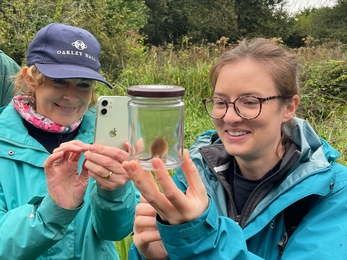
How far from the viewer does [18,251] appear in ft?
4.96

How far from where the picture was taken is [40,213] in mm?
1521

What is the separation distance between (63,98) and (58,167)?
0.40 m

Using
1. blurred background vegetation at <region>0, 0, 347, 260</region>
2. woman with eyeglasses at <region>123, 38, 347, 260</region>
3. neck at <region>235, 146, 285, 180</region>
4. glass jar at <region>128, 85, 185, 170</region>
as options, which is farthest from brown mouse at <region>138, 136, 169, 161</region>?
blurred background vegetation at <region>0, 0, 347, 260</region>

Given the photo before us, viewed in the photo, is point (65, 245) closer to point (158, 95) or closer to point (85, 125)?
point (85, 125)

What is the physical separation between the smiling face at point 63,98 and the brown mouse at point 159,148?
0.75 m

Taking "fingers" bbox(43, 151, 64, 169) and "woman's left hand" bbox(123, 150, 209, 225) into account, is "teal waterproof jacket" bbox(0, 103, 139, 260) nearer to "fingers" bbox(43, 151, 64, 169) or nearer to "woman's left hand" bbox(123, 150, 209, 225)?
"fingers" bbox(43, 151, 64, 169)

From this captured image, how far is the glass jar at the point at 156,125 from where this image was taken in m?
1.10

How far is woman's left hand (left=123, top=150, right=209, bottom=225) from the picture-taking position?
1063mm

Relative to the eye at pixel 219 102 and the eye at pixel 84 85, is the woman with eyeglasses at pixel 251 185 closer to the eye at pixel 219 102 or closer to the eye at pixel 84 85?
the eye at pixel 219 102

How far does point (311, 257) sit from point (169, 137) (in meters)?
0.66

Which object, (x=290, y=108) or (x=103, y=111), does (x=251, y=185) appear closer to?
(x=290, y=108)

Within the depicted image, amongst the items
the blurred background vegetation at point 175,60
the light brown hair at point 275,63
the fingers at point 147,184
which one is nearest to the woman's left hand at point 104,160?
the fingers at point 147,184

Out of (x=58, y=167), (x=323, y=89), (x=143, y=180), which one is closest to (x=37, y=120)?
(x=58, y=167)

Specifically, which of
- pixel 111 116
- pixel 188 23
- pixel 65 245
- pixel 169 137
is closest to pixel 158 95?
pixel 169 137
